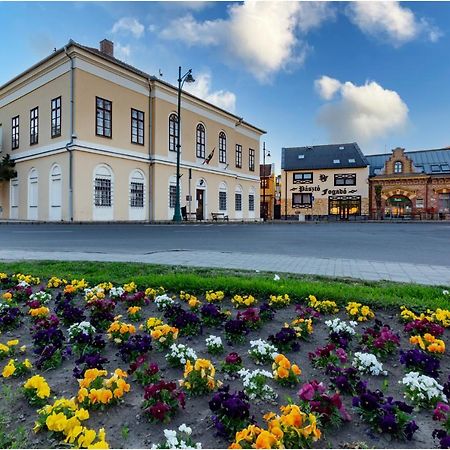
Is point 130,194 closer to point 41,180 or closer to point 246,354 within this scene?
point 41,180

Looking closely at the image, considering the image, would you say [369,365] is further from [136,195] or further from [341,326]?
[136,195]

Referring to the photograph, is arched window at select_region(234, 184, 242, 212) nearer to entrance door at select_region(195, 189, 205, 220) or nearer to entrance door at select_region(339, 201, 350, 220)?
entrance door at select_region(195, 189, 205, 220)

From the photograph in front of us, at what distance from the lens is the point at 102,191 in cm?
2559

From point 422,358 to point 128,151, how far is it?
90.6ft

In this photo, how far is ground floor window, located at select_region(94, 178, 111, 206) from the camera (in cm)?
2517

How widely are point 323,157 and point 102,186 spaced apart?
121 feet

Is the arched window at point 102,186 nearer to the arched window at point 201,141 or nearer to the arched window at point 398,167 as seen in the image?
the arched window at point 201,141

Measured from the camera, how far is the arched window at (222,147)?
3875 centimetres

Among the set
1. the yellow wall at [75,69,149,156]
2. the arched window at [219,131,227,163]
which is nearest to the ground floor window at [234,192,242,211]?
the arched window at [219,131,227,163]

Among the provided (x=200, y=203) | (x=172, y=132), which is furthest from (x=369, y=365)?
(x=200, y=203)

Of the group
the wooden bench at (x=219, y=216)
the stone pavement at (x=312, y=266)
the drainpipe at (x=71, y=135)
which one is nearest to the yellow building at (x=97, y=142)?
the drainpipe at (x=71, y=135)

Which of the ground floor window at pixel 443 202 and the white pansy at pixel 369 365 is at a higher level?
the ground floor window at pixel 443 202

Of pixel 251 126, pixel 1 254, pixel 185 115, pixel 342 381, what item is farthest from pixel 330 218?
pixel 342 381

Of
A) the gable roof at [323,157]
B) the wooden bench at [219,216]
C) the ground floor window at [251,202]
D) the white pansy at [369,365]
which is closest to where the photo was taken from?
the white pansy at [369,365]
